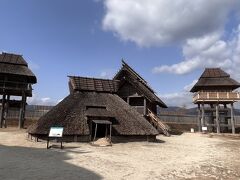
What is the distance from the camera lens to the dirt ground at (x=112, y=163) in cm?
1529

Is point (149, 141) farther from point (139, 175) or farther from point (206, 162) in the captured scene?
point (139, 175)

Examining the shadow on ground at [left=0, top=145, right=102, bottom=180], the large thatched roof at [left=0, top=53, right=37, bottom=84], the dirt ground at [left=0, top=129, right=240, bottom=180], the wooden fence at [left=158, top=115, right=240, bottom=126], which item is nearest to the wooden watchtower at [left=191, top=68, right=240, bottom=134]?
the wooden fence at [left=158, top=115, right=240, bottom=126]

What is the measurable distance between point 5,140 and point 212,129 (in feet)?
110

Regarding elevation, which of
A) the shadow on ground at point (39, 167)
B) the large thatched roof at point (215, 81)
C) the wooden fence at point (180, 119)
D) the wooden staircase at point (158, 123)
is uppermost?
the large thatched roof at point (215, 81)

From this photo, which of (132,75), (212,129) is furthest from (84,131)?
(212,129)

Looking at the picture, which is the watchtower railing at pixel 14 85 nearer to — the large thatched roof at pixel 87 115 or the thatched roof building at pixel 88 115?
the thatched roof building at pixel 88 115

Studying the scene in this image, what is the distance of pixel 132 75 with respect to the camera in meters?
41.2

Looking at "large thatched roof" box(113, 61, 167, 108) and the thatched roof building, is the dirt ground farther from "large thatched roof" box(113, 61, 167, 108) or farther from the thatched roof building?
"large thatched roof" box(113, 61, 167, 108)

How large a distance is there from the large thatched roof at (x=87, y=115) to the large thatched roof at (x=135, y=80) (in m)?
6.89

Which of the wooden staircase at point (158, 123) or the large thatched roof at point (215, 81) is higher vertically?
the large thatched roof at point (215, 81)

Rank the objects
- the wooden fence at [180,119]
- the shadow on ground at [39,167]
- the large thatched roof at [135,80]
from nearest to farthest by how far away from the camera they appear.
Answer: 1. the shadow on ground at [39,167]
2. the large thatched roof at [135,80]
3. the wooden fence at [180,119]

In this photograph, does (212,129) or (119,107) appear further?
(212,129)

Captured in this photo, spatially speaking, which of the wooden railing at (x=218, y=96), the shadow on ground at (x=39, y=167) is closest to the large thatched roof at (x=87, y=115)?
the shadow on ground at (x=39, y=167)

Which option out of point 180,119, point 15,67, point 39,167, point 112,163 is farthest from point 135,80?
point 39,167
